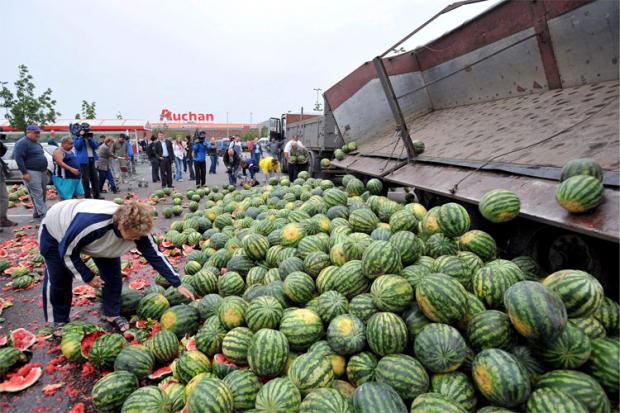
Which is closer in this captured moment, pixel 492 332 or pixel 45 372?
pixel 492 332

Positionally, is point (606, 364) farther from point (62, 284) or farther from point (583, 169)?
point (62, 284)

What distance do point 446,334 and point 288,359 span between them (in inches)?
41.4

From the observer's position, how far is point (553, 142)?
3.43 metres

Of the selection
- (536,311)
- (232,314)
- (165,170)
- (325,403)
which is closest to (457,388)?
(536,311)

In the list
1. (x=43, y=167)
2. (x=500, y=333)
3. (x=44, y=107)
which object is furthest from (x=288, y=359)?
(x=44, y=107)

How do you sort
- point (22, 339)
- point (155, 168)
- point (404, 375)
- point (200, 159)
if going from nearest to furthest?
point (404, 375) → point (22, 339) → point (200, 159) → point (155, 168)

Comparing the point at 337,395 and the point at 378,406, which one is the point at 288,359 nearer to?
the point at 337,395

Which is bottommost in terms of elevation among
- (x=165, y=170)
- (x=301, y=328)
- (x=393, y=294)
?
(x=301, y=328)

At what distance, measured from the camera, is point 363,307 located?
248 centimetres

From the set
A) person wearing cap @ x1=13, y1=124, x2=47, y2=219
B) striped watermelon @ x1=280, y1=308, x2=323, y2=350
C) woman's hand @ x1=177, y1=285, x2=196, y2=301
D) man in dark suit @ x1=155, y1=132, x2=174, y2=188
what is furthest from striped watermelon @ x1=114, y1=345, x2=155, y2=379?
man in dark suit @ x1=155, y1=132, x2=174, y2=188

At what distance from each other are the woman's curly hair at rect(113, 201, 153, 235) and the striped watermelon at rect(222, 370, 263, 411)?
4.73 feet

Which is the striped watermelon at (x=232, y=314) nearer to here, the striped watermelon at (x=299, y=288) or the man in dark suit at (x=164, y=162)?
the striped watermelon at (x=299, y=288)

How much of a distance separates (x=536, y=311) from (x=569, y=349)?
28 centimetres

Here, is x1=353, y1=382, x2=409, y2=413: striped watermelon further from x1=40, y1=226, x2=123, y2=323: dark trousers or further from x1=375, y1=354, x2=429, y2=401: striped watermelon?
x1=40, y1=226, x2=123, y2=323: dark trousers
